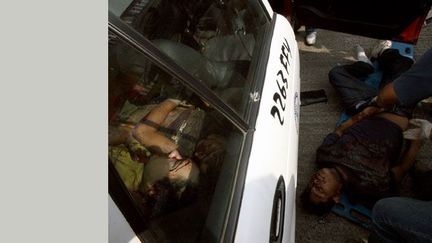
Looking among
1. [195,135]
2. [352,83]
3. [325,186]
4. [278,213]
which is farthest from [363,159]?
[195,135]

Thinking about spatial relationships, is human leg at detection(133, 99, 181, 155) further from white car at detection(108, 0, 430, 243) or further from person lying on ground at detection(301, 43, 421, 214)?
person lying on ground at detection(301, 43, 421, 214)

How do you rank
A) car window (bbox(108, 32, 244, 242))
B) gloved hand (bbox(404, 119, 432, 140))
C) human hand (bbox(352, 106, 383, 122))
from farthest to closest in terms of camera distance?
human hand (bbox(352, 106, 383, 122))
gloved hand (bbox(404, 119, 432, 140))
car window (bbox(108, 32, 244, 242))

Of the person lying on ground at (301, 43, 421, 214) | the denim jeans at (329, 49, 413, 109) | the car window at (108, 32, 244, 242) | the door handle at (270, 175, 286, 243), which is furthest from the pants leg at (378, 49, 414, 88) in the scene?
the car window at (108, 32, 244, 242)

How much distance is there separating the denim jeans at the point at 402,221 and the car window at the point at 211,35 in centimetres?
84

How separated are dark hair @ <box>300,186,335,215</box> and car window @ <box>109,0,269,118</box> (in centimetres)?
100

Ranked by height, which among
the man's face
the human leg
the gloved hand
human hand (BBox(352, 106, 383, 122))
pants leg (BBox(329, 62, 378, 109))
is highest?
the human leg

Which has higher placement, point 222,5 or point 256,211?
point 222,5

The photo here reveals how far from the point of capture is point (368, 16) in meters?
2.73

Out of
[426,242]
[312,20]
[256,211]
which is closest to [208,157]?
[256,211]

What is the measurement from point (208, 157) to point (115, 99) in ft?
1.33

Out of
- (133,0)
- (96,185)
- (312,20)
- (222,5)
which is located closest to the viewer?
(96,185)

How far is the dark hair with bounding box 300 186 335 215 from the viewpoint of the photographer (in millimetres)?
2189

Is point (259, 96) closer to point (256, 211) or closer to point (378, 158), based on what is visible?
point (256, 211)

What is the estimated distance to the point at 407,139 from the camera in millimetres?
2504
